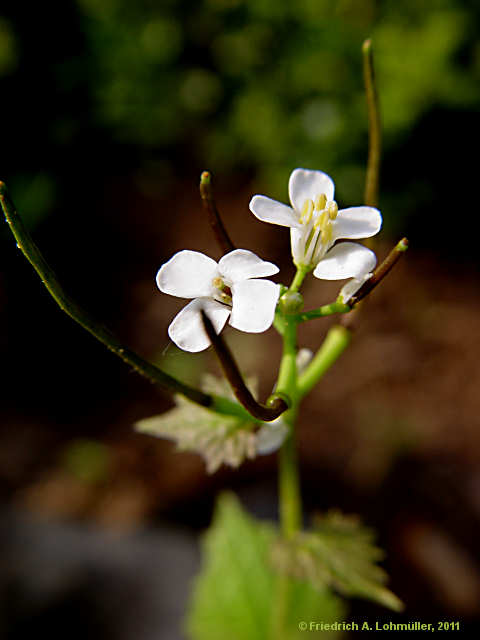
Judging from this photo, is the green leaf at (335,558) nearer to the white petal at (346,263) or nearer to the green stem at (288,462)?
the green stem at (288,462)

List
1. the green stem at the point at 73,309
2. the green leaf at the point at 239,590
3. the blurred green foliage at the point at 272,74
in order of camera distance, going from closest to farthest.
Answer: the green stem at the point at 73,309
the green leaf at the point at 239,590
the blurred green foliage at the point at 272,74

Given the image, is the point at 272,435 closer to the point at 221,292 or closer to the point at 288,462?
the point at 288,462

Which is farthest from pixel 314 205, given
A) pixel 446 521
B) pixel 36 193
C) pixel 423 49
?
pixel 36 193

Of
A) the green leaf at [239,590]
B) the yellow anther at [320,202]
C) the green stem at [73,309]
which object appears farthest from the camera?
the green leaf at [239,590]

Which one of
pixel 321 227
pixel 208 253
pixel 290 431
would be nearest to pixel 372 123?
pixel 321 227

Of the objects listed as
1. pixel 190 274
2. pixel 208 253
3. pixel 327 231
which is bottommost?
pixel 190 274

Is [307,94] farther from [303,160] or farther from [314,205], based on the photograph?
[314,205]

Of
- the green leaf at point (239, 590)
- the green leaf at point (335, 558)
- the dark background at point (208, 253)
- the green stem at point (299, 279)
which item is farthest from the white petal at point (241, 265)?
the dark background at point (208, 253)
